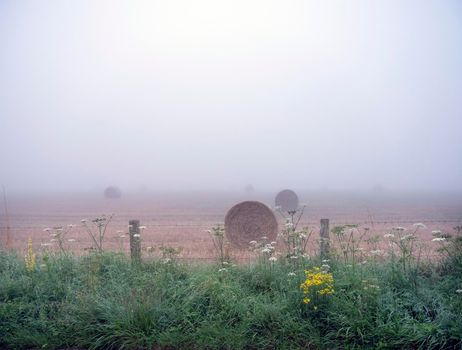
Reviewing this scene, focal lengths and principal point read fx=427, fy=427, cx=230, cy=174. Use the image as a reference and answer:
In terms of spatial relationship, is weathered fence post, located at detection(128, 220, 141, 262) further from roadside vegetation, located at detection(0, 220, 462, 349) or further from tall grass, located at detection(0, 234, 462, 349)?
tall grass, located at detection(0, 234, 462, 349)

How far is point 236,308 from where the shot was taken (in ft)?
17.6

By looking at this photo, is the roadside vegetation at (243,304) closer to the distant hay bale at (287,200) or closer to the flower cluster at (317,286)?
the flower cluster at (317,286)

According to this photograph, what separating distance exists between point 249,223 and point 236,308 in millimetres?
7134

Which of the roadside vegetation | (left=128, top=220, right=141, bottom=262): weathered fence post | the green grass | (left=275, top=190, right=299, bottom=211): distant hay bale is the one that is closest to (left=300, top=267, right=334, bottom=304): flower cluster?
the roadside vegetation

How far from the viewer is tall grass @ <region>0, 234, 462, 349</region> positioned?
4.92 m

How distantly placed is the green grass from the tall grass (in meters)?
0.01

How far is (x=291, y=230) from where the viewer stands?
22.1ft

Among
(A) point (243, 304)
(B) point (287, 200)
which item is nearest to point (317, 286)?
(A) point (243, 304)

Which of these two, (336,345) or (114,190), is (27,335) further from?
(114,190)

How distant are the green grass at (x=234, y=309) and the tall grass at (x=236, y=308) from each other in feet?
0.04

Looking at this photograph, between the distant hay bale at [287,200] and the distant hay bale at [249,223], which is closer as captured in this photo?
the distant hay bale at [249,223]

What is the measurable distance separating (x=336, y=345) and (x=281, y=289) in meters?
1.10

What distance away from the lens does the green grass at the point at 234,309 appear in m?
4.91

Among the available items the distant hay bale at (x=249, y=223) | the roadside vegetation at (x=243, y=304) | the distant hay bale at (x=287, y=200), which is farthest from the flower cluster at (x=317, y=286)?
the distant hay bale at (x=287, y=200)
